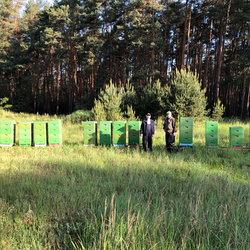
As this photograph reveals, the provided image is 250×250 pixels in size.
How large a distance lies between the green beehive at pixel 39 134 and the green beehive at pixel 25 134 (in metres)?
0.24

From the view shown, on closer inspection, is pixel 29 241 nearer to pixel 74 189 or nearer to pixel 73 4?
pixel 74 189

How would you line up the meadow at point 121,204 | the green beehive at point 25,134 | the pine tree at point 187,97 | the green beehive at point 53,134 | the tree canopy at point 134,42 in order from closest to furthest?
the meadow at point 121,204 → the green beehive at point 25,134 → the green beehive at point 53,134 → the pine tree at point 187,97 → the tree canopy at point 134,42

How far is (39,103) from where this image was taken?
42969mm

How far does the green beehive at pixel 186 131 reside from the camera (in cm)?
863

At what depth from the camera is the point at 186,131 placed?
8.71 m

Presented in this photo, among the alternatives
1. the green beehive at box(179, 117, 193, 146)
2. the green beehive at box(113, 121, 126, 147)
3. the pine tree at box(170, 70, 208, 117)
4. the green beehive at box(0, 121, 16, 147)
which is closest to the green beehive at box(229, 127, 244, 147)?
the green beehive at box(179, 117, 193, 146)

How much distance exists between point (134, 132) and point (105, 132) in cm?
145

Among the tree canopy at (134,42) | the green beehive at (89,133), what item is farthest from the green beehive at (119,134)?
the tree canopy at (134,42)

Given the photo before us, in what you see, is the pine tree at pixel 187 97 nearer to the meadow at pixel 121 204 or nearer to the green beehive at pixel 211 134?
the green beehive at pixel 211 134

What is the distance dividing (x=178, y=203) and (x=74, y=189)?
2335mm

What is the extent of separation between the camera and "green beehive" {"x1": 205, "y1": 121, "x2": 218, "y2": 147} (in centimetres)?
862

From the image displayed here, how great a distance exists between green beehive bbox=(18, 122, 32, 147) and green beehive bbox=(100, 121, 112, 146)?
11.3 feet

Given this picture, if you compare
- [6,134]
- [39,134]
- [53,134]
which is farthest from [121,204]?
[6,134]

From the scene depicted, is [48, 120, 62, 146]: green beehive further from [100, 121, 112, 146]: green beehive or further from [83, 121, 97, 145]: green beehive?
[100, 121, 112, 146]: green beehive
